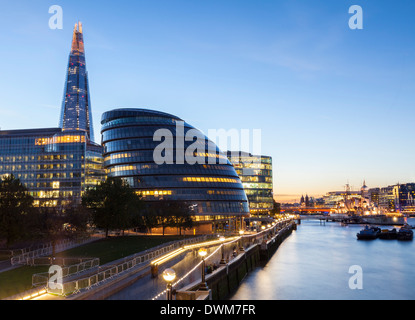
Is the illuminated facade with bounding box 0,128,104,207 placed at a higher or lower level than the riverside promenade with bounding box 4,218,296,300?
higher

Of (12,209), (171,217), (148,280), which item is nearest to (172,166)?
(171,217)

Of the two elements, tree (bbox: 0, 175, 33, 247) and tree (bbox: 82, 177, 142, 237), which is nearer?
tree (bbox: 0, 175, 33, 247)

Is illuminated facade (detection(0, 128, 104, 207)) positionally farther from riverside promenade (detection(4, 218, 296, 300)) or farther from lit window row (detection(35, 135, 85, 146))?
riverside promenade (detection(4, 218, 296, 300))

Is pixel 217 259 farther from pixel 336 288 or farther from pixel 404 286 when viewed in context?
pixel 404 286

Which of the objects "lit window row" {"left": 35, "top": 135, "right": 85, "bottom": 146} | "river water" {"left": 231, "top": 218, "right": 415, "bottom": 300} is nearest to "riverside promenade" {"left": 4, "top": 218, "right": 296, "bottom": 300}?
"river water" {"left": 231, "top": 218, "right": 415, "bottom": 300}

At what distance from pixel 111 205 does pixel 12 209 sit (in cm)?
2305

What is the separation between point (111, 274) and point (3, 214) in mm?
22429

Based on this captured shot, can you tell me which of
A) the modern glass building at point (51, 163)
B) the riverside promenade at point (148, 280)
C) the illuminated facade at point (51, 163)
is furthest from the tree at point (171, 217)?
the modern glass building at point (51, 163)

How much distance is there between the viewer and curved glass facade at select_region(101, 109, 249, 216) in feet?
308

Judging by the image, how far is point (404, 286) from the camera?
1950 inches

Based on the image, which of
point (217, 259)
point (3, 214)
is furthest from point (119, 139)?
point (217, 259)

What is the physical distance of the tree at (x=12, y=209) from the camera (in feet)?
132

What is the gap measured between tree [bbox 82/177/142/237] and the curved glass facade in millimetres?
24604
